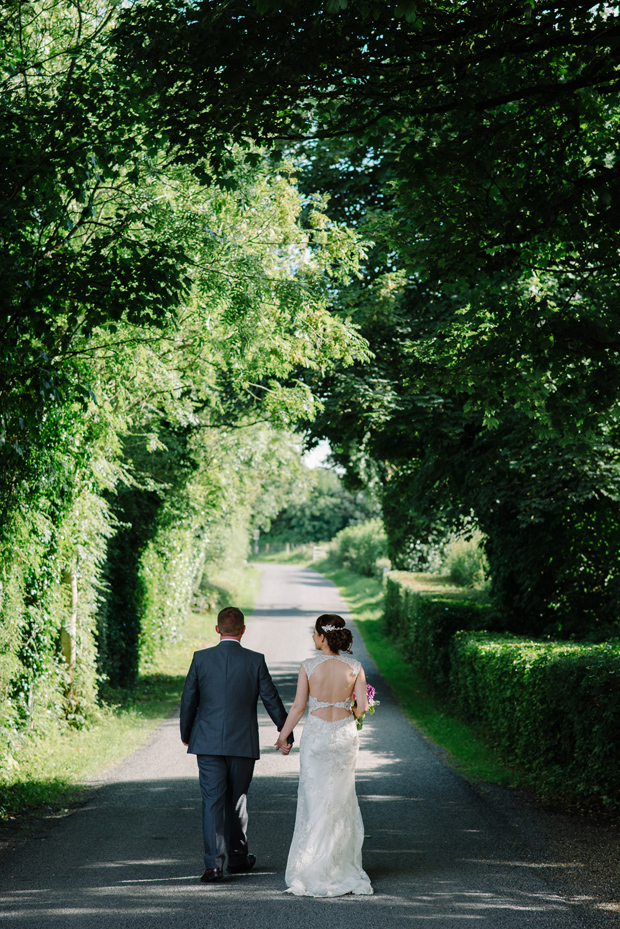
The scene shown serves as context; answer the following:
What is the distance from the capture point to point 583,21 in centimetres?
694

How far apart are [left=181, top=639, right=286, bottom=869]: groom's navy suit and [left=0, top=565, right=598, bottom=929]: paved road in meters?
0.45

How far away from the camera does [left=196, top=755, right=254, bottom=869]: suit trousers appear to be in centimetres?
614

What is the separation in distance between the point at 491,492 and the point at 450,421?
1.51 m

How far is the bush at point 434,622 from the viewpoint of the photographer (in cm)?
1648

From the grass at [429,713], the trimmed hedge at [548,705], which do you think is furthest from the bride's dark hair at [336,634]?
the grass at [429,713]

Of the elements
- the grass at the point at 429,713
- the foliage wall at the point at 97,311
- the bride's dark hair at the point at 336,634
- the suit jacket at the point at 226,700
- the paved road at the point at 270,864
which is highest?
the foliage wall at the point at 97,311

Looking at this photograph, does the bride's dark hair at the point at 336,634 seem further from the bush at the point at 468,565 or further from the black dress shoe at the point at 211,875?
the bush at the point at 468,565

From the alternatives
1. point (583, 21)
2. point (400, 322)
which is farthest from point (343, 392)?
point (583, 21)

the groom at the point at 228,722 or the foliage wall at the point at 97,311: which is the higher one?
the foliage wall at the point at 97,311

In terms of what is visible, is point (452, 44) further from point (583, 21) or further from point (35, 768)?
point (35, 768)

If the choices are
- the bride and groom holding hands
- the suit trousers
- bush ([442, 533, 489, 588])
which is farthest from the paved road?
bush ([442, 533, 489, 588])

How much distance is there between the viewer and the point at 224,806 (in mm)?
6273

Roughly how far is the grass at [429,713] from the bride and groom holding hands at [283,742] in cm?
416

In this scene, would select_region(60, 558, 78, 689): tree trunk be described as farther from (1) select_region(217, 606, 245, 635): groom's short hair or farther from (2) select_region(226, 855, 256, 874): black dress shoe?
(2) select_region(226, 855, 256, 874): black dress shoe
